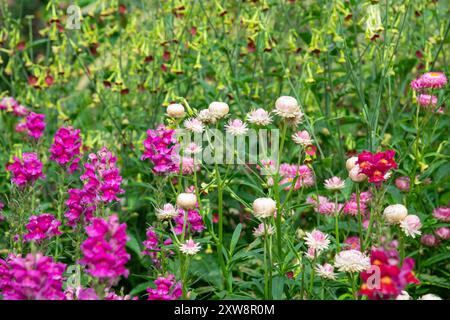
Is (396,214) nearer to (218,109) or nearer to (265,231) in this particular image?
(265,231)

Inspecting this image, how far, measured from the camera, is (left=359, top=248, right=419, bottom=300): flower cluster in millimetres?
1586

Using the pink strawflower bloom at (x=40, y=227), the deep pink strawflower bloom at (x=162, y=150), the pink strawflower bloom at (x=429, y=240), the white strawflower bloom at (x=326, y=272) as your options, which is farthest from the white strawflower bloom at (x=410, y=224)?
the pink strawflower bloom at (x=40, y=227)

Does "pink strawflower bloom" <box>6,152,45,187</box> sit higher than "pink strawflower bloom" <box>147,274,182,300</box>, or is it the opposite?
"pink strawflower bloom" <box>6,152,45,187</box>

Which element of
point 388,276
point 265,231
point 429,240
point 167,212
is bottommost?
point 388,276

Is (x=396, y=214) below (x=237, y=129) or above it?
below

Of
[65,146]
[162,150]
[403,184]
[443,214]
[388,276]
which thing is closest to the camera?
[388,276]

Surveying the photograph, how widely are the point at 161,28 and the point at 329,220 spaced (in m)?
1.36

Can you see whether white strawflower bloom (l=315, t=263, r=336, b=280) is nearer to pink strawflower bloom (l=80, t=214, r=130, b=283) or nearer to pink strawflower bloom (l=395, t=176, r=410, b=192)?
pink strawflower bloom (l=80, t=214, r=130, b=283)

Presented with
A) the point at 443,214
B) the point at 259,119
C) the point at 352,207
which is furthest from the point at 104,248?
the point at 443,214

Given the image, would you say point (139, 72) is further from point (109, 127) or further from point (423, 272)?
point (423, 272)

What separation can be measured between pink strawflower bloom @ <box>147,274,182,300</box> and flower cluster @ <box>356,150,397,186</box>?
63 centimetres

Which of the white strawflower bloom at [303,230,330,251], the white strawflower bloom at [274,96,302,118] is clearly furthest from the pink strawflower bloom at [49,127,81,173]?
the white strawflower bloom at [303,230,330,251]

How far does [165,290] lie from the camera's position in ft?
6.91

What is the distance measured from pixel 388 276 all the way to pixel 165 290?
0.73m
